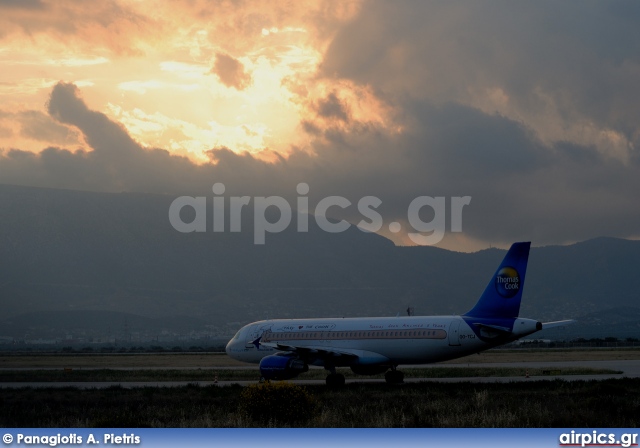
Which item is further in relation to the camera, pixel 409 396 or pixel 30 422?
pixel 409 396

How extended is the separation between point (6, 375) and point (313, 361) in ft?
81.7

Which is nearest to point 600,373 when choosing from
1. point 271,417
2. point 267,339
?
point 267,339

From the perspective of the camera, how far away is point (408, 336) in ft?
148

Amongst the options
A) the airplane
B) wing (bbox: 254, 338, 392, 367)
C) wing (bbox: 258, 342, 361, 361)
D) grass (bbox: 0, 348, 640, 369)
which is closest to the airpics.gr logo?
the airplane

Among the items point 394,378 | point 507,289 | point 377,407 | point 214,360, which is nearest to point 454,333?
point 507,289

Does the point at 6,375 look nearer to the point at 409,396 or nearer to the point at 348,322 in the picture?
the point at 348,322

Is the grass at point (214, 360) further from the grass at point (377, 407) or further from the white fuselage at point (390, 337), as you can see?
the grass at point (377, 407)

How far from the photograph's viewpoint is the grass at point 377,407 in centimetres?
2464

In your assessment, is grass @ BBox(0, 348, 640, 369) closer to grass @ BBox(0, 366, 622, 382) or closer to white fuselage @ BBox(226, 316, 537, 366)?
grass @ BBox(0, 366, 622, 382)

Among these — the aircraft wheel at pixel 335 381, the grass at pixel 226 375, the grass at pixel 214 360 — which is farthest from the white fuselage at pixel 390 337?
the grass at pixel 214 360

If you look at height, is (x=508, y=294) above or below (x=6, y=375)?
above

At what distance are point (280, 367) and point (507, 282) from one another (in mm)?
12117

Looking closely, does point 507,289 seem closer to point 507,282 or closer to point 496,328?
point 507,282

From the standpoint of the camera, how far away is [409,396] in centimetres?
3319
